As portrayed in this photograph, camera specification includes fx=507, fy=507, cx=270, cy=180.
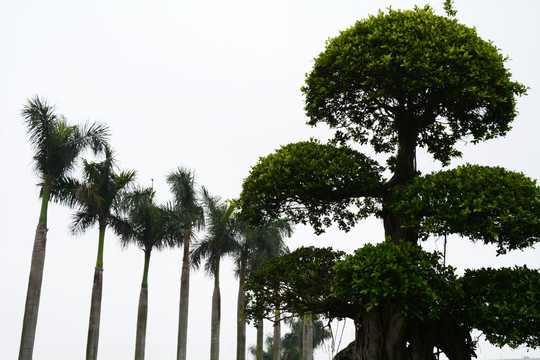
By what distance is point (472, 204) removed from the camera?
9320 mm

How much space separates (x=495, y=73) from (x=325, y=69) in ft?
12.1

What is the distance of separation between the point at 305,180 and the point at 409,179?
102 inches

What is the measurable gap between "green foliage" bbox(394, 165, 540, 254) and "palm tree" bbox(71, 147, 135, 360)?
16.4m

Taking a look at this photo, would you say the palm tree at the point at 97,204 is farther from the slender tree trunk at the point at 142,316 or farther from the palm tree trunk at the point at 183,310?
the palm tree trunk at the point at 183,310

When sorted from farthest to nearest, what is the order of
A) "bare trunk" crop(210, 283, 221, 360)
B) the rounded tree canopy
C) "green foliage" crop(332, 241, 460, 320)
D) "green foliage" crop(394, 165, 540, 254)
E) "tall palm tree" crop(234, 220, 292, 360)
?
"tall palm tree" crop(234, 220, 292, 360)
"bare trunk" crop(210, 283, 221, 360)
the rounded tree canopy
"green foliage" crop(394, 165, 540, 254)
"green foliage" crop(332, 241, 460, 320)

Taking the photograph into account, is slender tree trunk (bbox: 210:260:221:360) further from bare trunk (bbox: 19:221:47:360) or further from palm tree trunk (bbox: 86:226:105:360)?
bare trunk (bbox: 19:221:47:360)

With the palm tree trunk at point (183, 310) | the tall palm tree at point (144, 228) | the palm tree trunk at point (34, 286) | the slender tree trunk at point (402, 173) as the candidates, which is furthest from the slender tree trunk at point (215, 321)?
the slender tree trunk at point (402, 173)

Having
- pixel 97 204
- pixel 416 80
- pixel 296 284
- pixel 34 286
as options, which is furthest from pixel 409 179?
pixel 97 204

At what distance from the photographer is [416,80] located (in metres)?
10.6

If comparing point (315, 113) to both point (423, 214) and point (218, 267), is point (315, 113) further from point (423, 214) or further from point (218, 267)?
point (218, 267)

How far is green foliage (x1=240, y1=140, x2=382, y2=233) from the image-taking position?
1070 centimetres

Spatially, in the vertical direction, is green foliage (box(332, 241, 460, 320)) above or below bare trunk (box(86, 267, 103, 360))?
below

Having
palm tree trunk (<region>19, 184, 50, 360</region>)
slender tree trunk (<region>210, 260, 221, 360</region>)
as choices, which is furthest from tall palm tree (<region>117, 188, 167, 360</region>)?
palm tree trunk (<region>19, 184, 50, 360</region>)

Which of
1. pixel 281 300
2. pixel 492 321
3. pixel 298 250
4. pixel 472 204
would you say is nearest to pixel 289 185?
pixel 298 250
